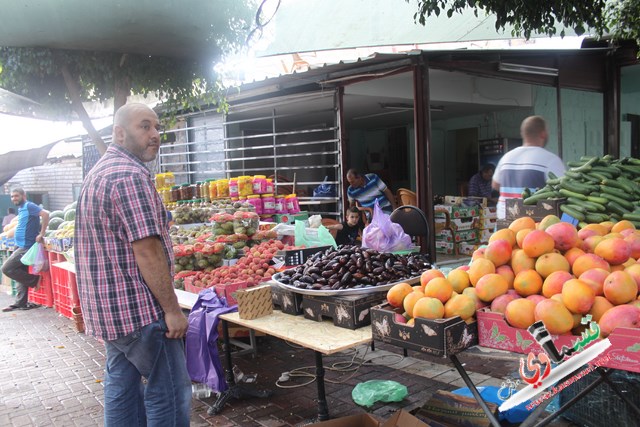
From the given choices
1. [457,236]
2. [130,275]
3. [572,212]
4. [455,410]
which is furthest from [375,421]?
[457,236]

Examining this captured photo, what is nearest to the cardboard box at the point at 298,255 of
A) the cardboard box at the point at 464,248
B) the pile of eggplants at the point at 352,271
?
the pile of eggplants at the point at 352,271

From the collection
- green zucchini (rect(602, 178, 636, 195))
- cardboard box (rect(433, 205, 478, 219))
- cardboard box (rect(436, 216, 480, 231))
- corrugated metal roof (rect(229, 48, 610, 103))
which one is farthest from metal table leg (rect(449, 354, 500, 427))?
cardboard box (rect(436, 216, 480, 231))

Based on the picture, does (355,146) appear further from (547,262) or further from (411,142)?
(547,262)

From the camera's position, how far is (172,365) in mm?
2814

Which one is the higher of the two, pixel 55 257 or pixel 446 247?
pixel 55 257

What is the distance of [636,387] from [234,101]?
8.51 meters

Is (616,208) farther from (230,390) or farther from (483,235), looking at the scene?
(483,235)

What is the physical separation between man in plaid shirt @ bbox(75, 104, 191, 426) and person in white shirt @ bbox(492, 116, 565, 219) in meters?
3.73

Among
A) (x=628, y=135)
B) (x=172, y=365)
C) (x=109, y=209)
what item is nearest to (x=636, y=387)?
(x=172, y=365)

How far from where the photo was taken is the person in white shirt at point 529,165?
5.17 metres

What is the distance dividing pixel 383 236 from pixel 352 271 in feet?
3.93

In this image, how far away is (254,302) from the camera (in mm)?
3631

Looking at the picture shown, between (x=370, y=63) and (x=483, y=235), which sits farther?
(x=483, y=235)

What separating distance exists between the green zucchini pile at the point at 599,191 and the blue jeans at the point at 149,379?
2.83m
